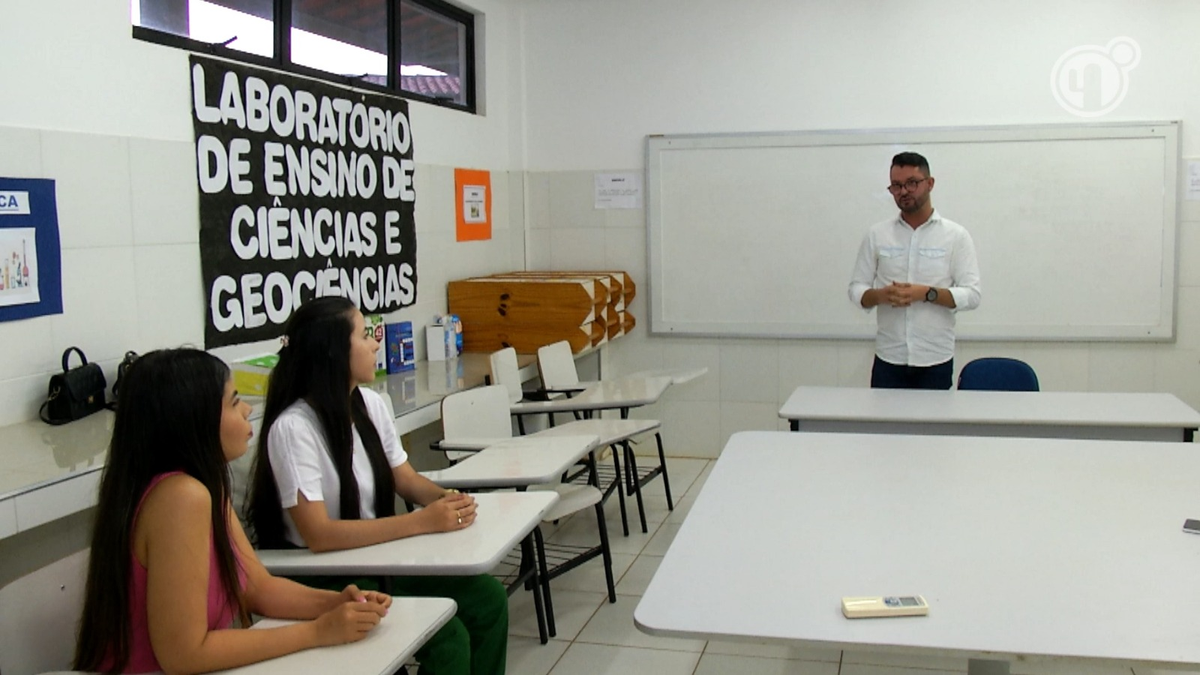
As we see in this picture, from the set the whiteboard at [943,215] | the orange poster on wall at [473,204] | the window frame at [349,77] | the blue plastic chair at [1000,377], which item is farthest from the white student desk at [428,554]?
the whiteboard at [943,215]

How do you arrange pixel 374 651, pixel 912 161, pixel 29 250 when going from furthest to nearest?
pixel 912 161, pixel 29 250, pixel 374 651

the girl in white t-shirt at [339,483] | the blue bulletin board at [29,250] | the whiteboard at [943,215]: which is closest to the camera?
the girl in white t-shirt at [339,483]

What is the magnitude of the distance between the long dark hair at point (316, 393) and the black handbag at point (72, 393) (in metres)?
0.71

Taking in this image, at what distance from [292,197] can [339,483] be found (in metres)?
1.82

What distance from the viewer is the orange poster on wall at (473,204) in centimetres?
555

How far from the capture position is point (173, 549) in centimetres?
183

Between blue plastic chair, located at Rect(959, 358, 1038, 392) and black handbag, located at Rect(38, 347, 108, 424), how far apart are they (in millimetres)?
3332

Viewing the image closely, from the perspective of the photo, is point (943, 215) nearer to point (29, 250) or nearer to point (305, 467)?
point (305, 467)

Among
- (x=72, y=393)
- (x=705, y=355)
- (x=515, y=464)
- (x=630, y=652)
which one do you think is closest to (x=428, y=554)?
(x=515, y=464)

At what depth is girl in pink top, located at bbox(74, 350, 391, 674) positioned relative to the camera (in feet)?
5.93

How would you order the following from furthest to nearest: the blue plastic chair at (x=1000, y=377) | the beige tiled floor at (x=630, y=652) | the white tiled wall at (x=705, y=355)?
the white tiled wall at (x=705, y=355), the blue plastic chair at (x=1000, y=377), the beige tiled floor at (x=630, y=652)

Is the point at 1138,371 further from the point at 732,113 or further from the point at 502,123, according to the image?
the point at 502,123

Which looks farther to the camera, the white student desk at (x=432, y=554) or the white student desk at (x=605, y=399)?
the white student desk at (x=605, y=399)

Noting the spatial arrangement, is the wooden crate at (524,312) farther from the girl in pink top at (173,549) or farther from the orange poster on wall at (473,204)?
the girl in pink top at (173,549)
